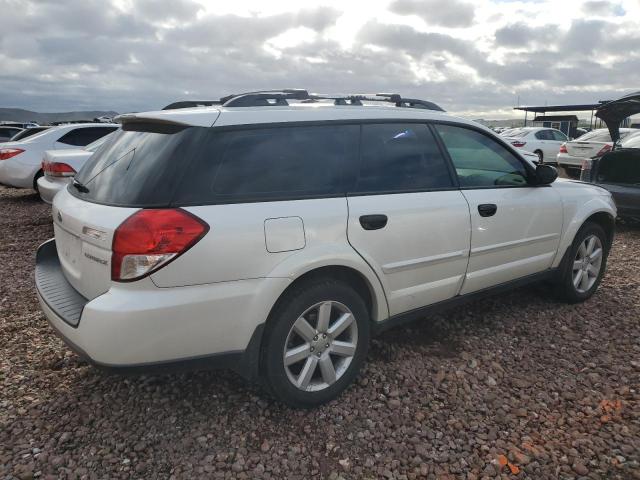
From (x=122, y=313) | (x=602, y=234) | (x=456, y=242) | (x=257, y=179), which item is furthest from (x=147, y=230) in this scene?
(x=602, y=234)

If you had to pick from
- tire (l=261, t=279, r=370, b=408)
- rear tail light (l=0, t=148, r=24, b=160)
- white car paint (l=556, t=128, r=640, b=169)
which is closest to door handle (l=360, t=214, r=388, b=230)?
tire (l=261, t=279, r=370, b=408)

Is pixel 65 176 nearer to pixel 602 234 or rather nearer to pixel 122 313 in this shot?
pixel 122 313

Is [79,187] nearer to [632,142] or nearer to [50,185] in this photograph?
[50,185]

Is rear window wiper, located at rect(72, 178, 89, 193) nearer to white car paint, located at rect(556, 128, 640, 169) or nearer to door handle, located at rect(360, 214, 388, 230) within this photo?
door handle, located at rect(360, 214, 388, 230)

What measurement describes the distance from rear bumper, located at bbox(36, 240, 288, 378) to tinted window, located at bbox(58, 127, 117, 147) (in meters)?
8.07

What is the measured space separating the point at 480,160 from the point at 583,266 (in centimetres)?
160

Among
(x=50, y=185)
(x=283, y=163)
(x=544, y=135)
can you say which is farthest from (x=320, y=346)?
(x=544, y=135)

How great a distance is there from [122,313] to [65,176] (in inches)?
213

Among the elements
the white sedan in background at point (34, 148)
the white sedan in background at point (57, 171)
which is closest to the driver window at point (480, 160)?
the white sedan in background at point (57, 171)

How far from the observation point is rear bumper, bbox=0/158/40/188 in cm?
923

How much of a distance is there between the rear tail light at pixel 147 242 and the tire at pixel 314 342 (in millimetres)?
616

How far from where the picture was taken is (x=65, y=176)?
684cm

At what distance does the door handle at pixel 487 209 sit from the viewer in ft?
11.2

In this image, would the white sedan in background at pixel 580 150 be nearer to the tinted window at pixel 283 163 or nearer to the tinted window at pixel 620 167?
the tinted window at pixel 620 167
